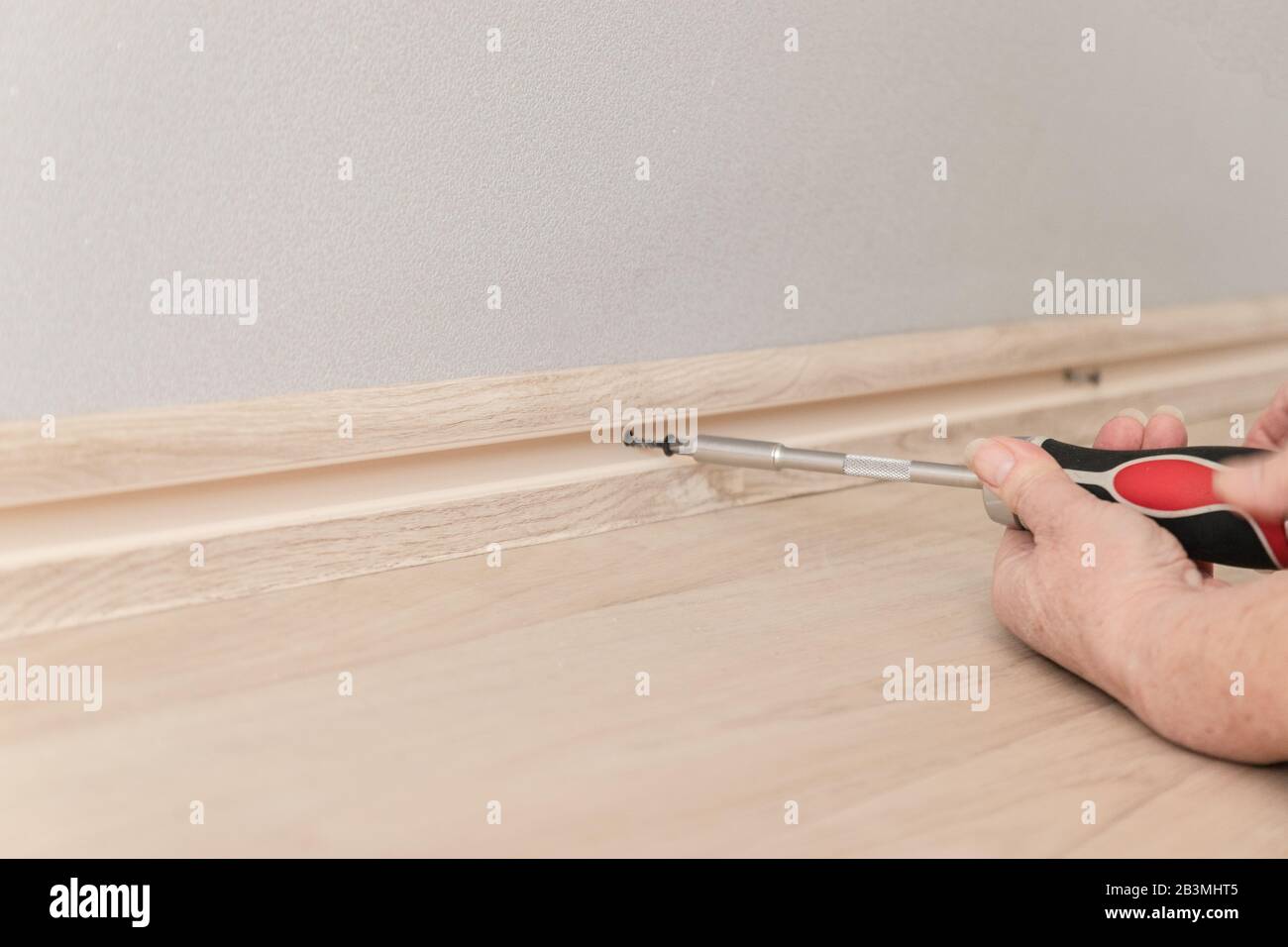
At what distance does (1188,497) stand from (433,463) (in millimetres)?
375

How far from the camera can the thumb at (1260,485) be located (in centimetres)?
39

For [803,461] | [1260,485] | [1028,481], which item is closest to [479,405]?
[803,461]

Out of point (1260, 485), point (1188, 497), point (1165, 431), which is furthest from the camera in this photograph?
point (1165, 431)

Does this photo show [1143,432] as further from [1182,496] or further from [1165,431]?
[1182,496]

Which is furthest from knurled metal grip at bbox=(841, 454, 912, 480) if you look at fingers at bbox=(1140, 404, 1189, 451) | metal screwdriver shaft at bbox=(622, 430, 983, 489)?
fingers at bbox=(1140, 404, 1189, 451)

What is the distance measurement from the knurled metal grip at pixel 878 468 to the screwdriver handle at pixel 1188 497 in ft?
0.32

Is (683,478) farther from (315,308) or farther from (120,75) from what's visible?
(120,75)

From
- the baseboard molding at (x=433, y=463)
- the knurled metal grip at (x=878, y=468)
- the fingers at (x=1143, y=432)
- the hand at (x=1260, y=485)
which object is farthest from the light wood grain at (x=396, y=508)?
the hand at (x=1260, y=485)

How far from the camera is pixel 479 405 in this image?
0.66m

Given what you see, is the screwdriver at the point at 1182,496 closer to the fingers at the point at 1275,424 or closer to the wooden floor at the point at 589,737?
the wooden floor at the point at 589,737

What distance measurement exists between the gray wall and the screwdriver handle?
28 centimetres

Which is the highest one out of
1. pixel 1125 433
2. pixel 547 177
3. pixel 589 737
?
pixel 547 177

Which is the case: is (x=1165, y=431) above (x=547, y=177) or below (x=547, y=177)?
below

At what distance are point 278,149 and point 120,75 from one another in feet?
0.24
